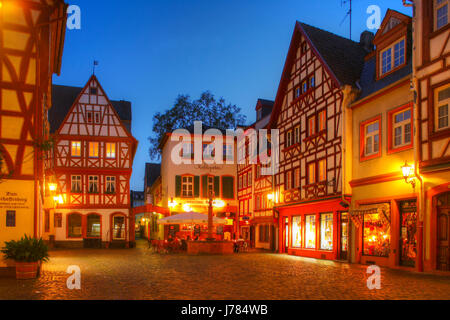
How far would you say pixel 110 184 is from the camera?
32906 millimetres

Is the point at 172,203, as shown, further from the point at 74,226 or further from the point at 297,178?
the point at 297,178

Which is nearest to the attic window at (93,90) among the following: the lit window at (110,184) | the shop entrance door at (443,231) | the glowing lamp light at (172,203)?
the lit window at (110,184)

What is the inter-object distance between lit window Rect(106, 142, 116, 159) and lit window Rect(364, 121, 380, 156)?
1993 cm

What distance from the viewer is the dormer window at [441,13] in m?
14.1

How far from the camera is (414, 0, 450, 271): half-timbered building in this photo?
44.9ft

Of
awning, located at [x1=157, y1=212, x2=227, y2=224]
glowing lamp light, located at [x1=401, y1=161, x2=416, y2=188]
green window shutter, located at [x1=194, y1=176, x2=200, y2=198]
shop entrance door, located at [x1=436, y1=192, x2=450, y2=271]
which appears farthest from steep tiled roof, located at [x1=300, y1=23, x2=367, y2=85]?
green window shutter, located at [x1=194, y1=176, x2=200, y2=198]

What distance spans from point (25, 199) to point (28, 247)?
1.52m

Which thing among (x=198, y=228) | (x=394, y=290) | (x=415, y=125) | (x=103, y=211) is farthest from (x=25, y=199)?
(x=198, y=228)

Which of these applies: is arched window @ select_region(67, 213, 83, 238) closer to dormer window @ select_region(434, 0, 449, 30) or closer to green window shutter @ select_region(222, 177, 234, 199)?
green window shutter @ select_region(222, 177, 234, 199)

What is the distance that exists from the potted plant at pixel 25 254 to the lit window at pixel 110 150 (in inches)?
834

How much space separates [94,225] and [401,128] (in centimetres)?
2319

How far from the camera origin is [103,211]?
107 ft

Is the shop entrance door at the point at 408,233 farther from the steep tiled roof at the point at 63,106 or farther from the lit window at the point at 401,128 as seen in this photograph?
the steep tiled roof at the point at 63,106
